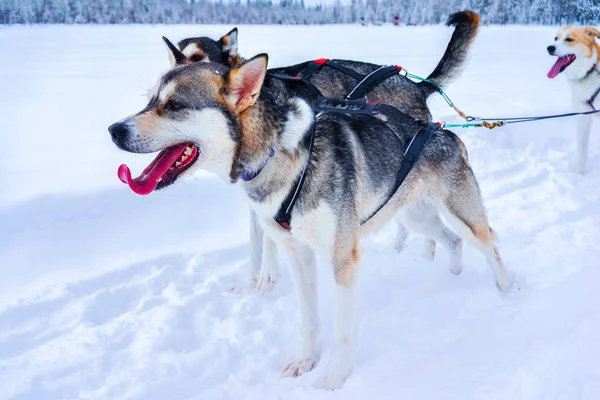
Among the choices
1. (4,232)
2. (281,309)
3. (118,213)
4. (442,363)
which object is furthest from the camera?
(118,213)

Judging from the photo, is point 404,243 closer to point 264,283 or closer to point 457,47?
point 264,283

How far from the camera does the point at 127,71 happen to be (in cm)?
1233

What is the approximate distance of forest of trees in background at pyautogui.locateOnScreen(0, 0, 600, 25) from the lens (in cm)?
3372

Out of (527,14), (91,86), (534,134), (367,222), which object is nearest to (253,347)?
(367,222)

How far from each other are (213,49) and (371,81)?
3.88 feet

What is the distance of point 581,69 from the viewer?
5.94 meters

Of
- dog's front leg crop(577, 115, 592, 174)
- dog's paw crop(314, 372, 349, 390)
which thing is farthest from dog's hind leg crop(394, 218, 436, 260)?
dog's front leg crop(577, 115, 592, 174)

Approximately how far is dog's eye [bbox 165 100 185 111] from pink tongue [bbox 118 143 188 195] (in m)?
0.16

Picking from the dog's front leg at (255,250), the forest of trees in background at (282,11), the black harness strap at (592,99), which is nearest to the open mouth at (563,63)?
the black harness strap at (592,99)

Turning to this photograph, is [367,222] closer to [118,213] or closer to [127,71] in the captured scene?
[118,213]

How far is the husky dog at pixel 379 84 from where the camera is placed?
345 centimetres

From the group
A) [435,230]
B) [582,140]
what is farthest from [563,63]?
[435,230]

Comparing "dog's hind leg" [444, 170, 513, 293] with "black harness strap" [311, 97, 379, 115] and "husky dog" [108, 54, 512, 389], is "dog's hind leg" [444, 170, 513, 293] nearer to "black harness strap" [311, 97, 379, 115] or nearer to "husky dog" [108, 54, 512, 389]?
"husky dog" [108, 54, 512, 389]

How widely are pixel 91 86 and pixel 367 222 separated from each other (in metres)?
8.97
